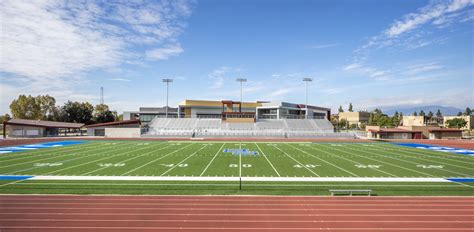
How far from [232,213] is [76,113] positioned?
81.7 metres

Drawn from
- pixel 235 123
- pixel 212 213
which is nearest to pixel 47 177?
pixel 212 213

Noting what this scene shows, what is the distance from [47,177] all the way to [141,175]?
5565mm

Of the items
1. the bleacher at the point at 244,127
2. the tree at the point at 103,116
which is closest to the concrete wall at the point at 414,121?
the bleacher at the point at 244,127

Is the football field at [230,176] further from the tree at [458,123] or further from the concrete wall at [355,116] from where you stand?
the concrete wall at [355,116]

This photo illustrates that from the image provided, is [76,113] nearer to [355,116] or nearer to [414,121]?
[414,121]

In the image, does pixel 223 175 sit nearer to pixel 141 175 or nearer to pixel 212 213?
pixel 141 175

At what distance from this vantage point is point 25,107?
78.2m

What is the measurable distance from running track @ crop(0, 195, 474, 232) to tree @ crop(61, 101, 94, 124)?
7441 centimetres

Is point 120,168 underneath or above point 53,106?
underneath

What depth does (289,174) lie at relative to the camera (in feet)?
63.0

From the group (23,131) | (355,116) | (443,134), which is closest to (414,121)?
(355,116)

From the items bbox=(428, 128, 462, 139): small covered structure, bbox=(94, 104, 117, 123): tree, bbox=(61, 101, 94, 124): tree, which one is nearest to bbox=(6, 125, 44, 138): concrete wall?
bbox=(61, 101, 94, 124): tree

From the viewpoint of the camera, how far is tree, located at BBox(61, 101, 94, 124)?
3103 inches

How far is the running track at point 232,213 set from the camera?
10.1 meters
